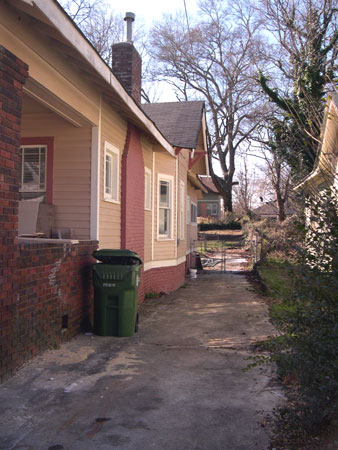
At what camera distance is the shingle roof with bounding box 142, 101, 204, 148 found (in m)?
13.4

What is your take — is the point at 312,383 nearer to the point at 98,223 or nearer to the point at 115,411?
the point at 115,411

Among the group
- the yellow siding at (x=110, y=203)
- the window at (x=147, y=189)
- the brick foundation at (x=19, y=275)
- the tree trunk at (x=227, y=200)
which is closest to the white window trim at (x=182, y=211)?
the window at (x=147, y=189)

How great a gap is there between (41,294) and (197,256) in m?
16.7

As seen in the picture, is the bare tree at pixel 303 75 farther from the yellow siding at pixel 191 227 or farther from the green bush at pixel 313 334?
the yellow siding at pixel 191 227

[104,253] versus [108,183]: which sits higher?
[108,183]

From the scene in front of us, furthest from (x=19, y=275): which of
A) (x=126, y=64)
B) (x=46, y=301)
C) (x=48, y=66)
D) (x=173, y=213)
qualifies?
(x=173, y=213)

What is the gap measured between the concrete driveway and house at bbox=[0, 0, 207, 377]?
496 millimetres

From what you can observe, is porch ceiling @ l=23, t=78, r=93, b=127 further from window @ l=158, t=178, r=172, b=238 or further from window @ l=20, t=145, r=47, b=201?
window @ l=158, t=178, r=172, b=238

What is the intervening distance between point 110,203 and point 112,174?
708 millimetres

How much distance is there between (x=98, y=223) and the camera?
7633mm

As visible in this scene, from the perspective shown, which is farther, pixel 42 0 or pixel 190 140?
pixel 190 140

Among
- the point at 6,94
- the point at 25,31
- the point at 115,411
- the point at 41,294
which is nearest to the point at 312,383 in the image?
the point at 115,411

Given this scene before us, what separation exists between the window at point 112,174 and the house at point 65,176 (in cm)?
2

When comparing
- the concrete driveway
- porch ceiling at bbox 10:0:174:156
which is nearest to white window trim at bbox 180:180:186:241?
porch ceiling at bbox 10:0:174:156
